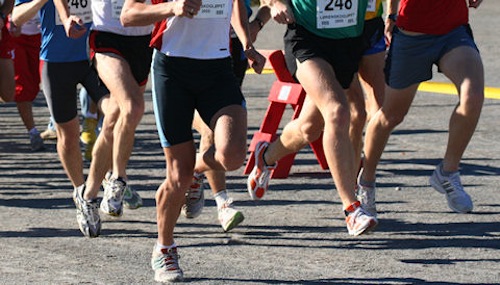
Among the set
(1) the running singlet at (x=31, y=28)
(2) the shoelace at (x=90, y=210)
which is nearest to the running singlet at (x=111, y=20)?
(2) the shoelace at (x=90, y=210)

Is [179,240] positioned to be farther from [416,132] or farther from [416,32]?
[416,132]

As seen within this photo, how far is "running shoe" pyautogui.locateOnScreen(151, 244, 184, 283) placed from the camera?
6.48 metres

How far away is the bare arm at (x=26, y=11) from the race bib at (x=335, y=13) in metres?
1.82

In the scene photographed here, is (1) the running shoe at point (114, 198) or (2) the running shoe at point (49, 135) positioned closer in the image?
(1) the running shoe at point (114, 198)

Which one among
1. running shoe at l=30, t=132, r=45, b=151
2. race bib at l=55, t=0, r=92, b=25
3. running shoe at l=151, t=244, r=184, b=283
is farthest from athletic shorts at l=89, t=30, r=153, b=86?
running shoe at l=30, t=132, r=45, b=151

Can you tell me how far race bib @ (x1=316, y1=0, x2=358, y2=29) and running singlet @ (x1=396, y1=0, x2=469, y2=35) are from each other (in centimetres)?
44

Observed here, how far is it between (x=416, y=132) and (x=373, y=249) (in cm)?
487

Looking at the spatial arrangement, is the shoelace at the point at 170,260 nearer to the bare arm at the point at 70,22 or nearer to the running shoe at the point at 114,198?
the running shoe at the point at 114,198

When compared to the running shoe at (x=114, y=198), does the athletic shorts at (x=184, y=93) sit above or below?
above

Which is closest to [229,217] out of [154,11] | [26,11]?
[154,11]

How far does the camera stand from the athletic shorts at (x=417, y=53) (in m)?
7.66

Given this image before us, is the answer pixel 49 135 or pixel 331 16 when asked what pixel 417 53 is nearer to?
pixel 331 16

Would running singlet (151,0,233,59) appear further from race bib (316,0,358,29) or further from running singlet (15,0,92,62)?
running singlet (15,0,92,62)

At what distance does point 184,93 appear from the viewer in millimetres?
6625
